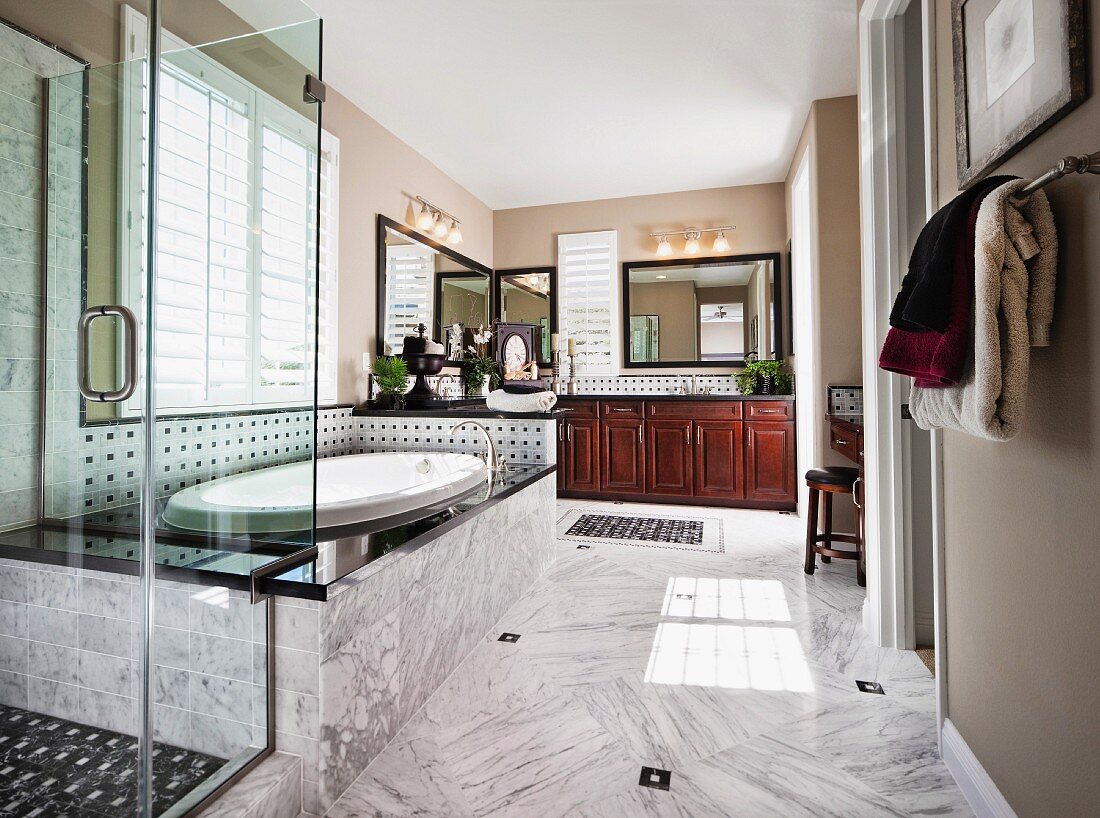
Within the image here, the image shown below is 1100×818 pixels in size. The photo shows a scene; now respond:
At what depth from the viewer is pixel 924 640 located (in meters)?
2.16

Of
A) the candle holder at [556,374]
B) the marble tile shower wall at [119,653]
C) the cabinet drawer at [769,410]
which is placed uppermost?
the candle holder at [556,374]

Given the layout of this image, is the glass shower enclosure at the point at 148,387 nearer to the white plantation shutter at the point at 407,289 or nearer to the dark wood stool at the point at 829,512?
the dark wood stool at the point at 829,512

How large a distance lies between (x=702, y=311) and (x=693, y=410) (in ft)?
3.43

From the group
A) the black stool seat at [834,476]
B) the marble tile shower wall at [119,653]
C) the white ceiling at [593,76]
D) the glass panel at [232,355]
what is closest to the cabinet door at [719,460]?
the black stool seat at [834,476]

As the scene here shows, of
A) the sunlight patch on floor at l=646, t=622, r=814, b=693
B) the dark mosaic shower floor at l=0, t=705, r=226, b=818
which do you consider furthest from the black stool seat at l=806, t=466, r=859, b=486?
the dark mosaic shower floor at l=0, t=705, r=226, b=818

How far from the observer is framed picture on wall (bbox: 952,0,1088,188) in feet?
3.15

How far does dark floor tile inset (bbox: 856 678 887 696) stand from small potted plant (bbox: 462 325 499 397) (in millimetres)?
3361

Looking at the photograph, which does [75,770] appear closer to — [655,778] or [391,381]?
[655,778]

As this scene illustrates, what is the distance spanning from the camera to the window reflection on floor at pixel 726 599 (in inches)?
97.4

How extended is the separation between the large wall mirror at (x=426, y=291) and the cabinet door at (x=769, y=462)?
2.36 meters

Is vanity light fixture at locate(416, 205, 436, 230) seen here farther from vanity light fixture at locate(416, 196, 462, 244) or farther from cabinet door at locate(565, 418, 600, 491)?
cabinet door at locate(565, 418, 600, 491)

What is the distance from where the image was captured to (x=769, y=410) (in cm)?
437

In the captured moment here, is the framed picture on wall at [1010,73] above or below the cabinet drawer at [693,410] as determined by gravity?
above

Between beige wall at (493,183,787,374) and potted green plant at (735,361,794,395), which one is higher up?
beige wall at (493,183,787,374)
